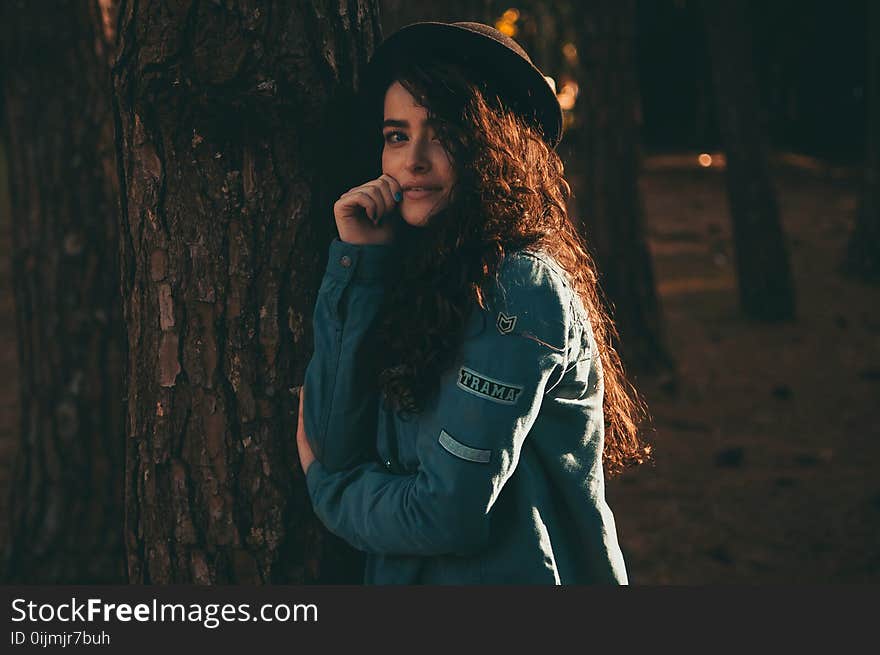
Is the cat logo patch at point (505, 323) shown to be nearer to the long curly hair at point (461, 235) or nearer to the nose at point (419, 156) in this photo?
the long curly hair at point (461, 235)

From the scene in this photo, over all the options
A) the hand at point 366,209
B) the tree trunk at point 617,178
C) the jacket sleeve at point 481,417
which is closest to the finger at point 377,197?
the hand at point 366,209

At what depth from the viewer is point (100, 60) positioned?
459 cm

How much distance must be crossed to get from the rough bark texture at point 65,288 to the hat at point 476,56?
2511 millimetres

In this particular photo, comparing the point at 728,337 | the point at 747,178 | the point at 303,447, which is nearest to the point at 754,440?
the point at 728,337

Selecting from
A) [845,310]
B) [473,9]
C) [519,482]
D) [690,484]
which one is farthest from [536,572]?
[845,310]

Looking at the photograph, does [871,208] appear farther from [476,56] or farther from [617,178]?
[476,56]

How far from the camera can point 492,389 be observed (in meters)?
2.10

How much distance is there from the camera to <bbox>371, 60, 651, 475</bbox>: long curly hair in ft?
7.25

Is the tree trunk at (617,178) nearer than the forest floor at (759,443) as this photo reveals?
No

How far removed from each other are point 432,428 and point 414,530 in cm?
21

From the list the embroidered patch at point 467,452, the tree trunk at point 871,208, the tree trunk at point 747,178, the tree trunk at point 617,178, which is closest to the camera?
the embroidered patch at point 467,452

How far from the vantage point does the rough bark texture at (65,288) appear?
4.61 metres

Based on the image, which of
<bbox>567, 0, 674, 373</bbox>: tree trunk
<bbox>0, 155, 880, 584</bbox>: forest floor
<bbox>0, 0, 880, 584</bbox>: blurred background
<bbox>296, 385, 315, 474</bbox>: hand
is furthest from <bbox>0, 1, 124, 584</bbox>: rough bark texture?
<bbox>567, 0, 674, 373</bbox>: tree trunk

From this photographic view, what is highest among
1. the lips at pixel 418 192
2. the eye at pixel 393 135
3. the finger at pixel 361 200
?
the eye at pixel 393 135
